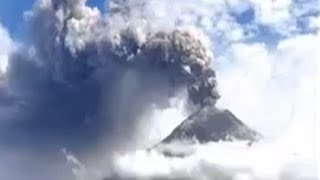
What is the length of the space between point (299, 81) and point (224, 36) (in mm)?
408

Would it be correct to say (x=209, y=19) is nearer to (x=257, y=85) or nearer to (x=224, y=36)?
(x=224, y=36)

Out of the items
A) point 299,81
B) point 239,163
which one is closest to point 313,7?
point 299,81

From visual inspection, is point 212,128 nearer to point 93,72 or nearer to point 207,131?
point 207,131

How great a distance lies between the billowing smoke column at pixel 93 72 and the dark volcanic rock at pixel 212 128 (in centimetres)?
7

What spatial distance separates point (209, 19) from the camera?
387cm

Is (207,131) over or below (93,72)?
below

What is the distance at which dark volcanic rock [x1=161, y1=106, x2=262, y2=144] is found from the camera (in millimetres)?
3826

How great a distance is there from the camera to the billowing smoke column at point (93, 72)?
3.88 meters

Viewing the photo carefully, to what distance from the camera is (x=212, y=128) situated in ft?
13.1

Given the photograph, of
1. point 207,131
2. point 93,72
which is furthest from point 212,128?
point 93,72

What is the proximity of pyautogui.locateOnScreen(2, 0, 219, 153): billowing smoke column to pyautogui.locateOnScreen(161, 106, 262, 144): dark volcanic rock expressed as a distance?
0.07 m

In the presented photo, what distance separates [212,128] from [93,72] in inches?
24.8

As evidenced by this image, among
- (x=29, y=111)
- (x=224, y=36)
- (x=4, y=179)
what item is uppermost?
(x=224, y=36)

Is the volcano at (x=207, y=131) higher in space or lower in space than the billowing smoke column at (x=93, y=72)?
lower
